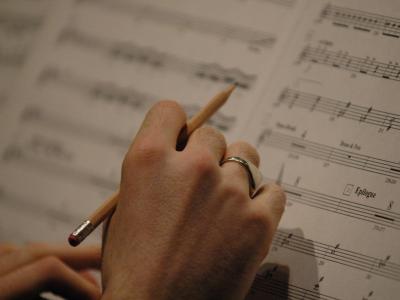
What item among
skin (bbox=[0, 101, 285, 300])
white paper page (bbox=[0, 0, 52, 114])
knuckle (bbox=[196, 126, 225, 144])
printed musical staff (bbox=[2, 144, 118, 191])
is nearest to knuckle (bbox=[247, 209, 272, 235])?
skin (bbox=[0, 101, 285, 300])

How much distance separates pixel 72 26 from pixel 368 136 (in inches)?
23.6

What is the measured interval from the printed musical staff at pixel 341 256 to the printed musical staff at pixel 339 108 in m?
0.19

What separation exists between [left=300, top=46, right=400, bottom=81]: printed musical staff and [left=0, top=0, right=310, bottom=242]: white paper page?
0.06 meters

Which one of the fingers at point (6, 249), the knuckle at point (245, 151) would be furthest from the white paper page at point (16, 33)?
the knuckle at point (245, 151)

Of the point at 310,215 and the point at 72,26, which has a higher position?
the point at 72,26

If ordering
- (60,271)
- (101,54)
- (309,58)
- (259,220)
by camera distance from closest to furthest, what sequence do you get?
1. (259,220)
2. (60,271)
3. (309,58)
4. (101,54)

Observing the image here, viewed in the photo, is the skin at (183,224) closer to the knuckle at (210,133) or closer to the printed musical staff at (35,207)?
the knuckle at (210,133)

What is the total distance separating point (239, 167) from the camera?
22.7 inches

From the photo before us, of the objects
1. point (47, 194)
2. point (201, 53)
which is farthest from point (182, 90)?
point (47, 194)

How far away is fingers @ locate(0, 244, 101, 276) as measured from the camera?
66 cm

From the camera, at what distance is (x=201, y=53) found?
2.72ft

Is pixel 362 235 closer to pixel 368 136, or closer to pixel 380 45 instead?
pixel 368 136

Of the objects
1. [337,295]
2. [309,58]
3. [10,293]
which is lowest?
[10,293]

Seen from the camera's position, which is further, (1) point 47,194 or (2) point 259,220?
(1) point 47,194
